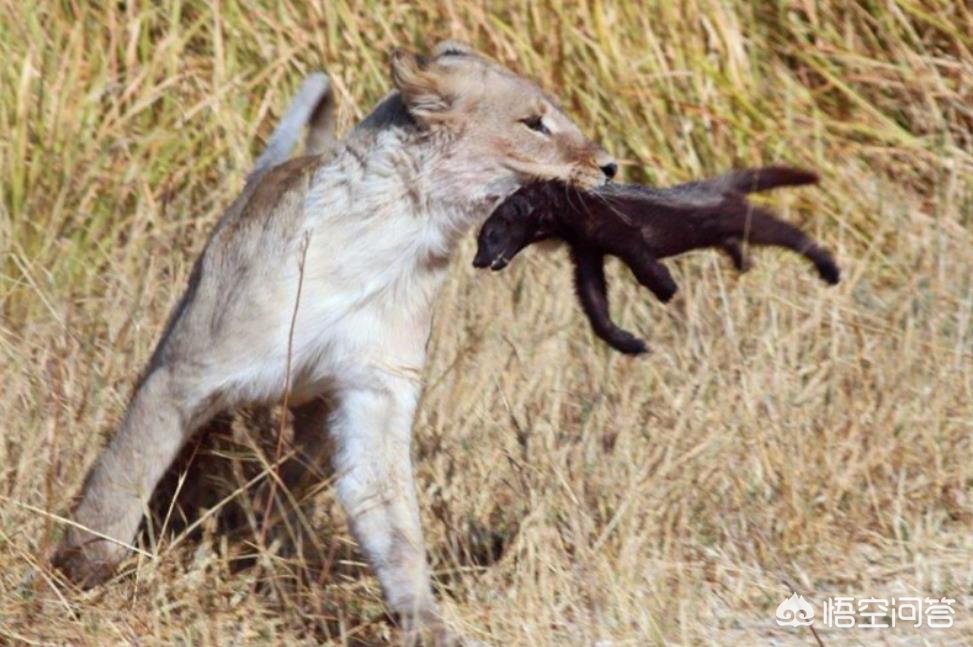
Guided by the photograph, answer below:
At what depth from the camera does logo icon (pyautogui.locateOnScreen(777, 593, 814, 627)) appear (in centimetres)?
487

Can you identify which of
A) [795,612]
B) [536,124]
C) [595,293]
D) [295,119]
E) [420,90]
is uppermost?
[420,90]

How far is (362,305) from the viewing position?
16.0ft

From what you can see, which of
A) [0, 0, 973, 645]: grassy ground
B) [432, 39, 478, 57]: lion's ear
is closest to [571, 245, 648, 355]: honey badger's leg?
[0, 0, 973, 645]: grassy ground

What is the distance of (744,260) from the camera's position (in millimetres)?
5086

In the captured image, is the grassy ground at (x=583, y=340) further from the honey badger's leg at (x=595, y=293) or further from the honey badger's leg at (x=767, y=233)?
the honey badger's leg at (x=767, y=233)

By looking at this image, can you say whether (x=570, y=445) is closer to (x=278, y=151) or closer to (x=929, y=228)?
(x=278, y=151)

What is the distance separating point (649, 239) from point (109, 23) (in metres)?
3.06

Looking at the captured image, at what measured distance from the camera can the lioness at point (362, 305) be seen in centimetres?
482

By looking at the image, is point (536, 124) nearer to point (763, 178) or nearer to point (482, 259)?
point (482, 259)

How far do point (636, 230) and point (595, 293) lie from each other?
0.23 m

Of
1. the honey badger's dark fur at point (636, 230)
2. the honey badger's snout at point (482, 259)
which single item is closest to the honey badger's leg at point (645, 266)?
the honey badger's dark fur at point (636, 230)

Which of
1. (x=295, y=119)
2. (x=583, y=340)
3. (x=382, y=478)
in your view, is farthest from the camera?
(x=583, y=340)

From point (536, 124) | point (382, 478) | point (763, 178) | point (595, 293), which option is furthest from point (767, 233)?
point (382, 478)

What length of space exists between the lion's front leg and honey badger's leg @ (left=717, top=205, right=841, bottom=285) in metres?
0.98
